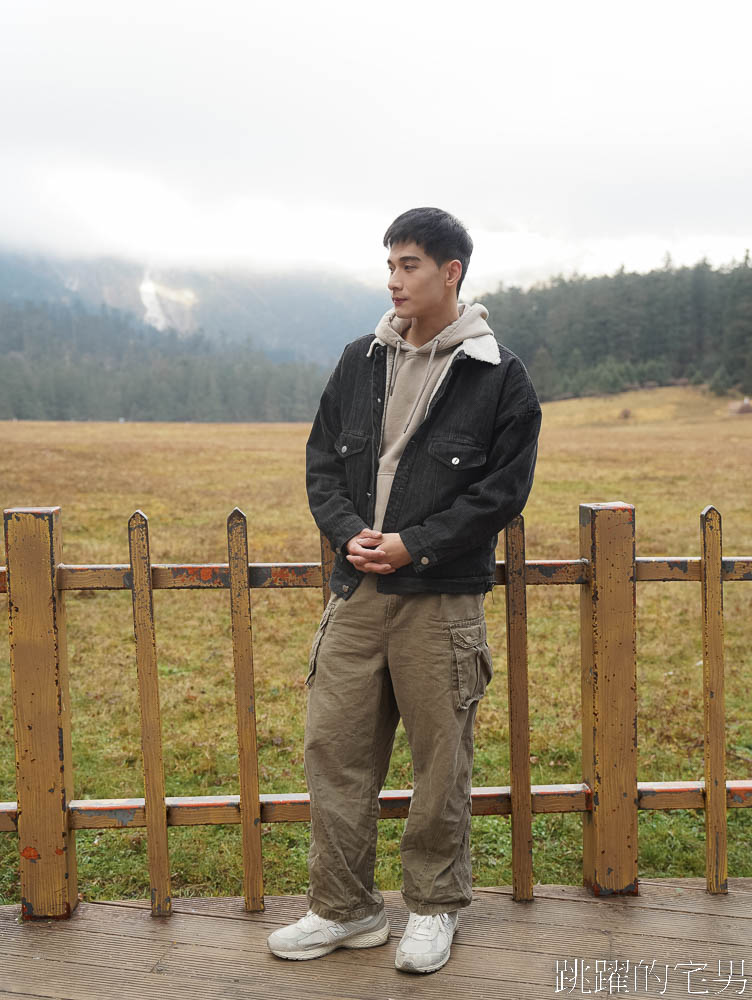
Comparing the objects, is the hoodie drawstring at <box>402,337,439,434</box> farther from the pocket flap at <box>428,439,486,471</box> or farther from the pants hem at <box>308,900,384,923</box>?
the pants hem at <box>308,900,384,923</box>

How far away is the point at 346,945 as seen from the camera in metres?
2.94

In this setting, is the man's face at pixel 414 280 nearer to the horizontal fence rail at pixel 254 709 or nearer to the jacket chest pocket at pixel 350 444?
the jacket chest pocket at pixel 350 444

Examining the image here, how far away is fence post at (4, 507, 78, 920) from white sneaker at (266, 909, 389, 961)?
820 mm

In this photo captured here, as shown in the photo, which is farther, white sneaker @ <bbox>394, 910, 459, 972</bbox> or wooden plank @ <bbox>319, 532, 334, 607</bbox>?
wooden plank @ <bbox>319, 532, 334, 607</bbox>

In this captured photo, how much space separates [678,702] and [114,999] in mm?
5413

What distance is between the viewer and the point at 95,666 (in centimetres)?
816

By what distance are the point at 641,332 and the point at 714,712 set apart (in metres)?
84.4

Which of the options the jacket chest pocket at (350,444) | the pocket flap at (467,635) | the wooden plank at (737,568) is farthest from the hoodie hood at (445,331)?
the wooden plank at (737,568)

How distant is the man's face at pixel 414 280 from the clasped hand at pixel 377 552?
725 mm

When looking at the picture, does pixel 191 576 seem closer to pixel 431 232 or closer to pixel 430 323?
pixel 430 323

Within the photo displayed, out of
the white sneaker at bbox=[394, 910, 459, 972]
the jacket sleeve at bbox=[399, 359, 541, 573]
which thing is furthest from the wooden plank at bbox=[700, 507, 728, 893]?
the white sneaker at bbox=[394, 910, 459, 972]

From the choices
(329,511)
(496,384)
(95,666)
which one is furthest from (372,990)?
(95,666)

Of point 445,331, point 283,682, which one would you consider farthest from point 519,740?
point 283,682

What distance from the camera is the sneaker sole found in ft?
9.39
